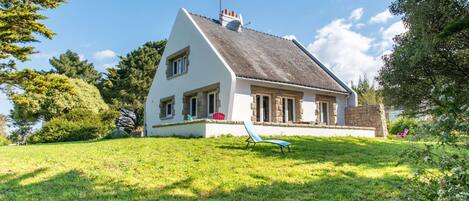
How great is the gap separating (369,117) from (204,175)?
14.8 metres

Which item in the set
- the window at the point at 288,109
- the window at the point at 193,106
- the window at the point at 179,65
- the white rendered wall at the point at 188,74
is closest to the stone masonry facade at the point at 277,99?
the window at the point at 288,109

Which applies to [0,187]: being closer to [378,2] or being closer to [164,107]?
[378,2]

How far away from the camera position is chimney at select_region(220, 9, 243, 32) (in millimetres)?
21781

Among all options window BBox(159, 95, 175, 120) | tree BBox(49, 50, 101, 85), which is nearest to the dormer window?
window BBox(159, 95, 175, 120)

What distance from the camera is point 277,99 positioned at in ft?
58.8

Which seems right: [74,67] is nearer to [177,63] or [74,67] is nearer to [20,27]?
[177,63]

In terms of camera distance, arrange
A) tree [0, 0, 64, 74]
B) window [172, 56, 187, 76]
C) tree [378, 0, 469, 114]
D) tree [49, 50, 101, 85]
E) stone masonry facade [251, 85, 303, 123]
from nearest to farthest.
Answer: tree [378, 0, 469, 114] < tree [0, 0, 64, 74] < stone masonry facade [251, 85, 303, 123] < window [172, 56, 187, 76] < tree [49, 50, 101, 85]

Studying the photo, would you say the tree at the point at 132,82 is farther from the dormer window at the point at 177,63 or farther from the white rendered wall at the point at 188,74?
the dormer window at the point at 177,63

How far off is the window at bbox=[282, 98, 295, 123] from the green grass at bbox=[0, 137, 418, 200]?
761 centimetres

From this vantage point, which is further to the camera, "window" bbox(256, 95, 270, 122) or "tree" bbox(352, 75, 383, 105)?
"tree" bbox(352, 75, 383, 105)

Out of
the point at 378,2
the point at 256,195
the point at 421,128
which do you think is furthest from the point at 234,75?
the point at 421,128

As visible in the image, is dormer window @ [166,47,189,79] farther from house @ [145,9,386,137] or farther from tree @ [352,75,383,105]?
tree @ [352,75,383,105]

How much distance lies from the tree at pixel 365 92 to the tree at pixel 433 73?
14.1m

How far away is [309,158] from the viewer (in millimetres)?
9609
